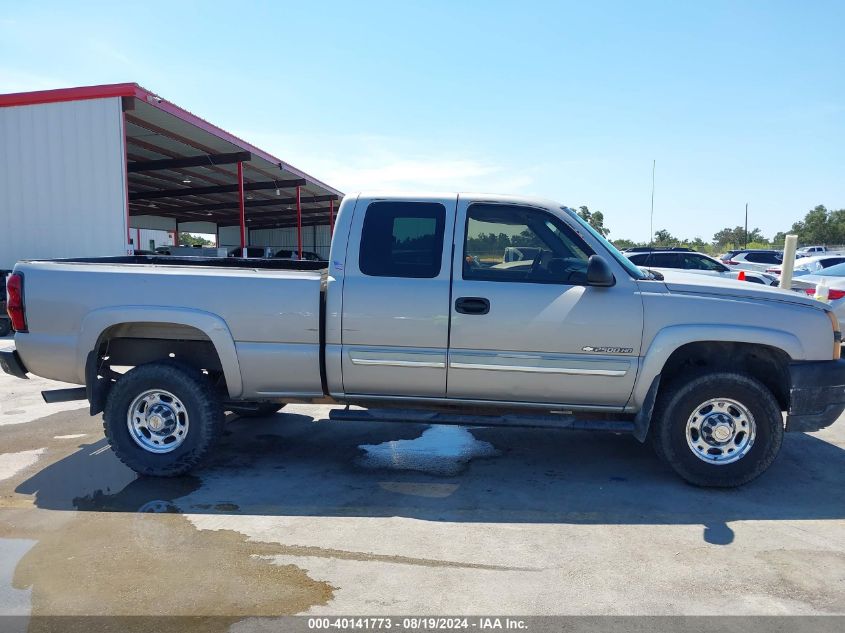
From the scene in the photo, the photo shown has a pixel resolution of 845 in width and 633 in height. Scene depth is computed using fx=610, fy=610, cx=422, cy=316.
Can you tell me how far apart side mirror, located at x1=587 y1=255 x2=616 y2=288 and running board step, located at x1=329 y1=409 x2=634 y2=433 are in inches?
41.8

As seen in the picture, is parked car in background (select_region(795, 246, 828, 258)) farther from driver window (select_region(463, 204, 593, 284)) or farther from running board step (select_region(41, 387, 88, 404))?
running board step (select_region(41, 387, 88, 404))

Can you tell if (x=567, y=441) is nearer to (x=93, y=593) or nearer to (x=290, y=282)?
(x=290, y=282)

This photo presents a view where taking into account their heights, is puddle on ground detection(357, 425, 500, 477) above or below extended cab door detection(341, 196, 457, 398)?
below

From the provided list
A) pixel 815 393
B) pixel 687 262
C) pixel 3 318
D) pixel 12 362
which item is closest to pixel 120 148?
pixel 3 318

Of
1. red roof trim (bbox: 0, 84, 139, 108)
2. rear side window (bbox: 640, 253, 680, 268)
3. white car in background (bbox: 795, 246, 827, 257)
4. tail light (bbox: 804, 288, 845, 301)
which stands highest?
red roof trim (bbox: 0, 84, 139, 108)

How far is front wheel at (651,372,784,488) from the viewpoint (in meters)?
4.39

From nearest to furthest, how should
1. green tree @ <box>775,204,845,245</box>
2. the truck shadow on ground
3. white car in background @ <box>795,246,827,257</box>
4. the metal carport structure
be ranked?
the truck shadow on ground → the metal carport structure → white car in background @ <box>795,246,827,257</box> → green tree @ <box>775,204,845,245</box>

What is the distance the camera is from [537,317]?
436 centimetres

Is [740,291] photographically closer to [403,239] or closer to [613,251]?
[613,251]

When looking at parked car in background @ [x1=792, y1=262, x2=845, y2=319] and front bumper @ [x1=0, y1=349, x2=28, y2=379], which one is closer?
front bumper @ [x1=0, y1=349, x2=28, y2=379]

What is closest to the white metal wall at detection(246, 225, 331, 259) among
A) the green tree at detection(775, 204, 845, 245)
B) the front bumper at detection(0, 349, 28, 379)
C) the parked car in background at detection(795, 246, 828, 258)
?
the parked car in background at detection(795, 246, 828, 258)

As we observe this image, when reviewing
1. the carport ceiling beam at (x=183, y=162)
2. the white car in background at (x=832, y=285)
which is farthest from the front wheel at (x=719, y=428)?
the carport ceiling beam at (x=183, y=162)

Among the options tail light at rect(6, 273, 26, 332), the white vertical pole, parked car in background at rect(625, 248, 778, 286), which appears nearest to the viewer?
tail light at rect(6, 273, 26, 332)

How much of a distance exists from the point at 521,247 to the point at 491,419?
4.29 feet
